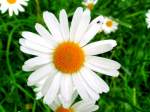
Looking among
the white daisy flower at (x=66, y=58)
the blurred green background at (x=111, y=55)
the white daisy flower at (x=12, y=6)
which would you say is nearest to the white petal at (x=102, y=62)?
the white daisy flower at (x=66, y=58)

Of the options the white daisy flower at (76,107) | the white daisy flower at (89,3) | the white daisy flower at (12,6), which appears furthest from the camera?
the white daisy flower at (89,3)

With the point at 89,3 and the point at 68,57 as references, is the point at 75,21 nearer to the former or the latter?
the point at 68,57

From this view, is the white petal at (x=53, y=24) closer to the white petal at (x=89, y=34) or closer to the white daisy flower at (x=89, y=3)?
the white petal at (x=89, y=34)

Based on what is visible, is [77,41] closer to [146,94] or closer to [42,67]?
[42,67]

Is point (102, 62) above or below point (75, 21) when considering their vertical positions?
below

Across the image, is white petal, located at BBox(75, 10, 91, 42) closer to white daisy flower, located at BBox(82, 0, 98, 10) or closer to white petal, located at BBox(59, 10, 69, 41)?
white petal, located at BBox(59, 10, 69, 41)

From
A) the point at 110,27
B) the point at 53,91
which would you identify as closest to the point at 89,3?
the point at 110,27

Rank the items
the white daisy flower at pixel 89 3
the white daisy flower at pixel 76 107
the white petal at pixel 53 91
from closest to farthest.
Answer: the white petal at pixel 53 91 < the white daisy flower at pixel 76 107 < the white daisy flower at pixel 89 3

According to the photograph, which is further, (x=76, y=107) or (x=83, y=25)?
(x=76, y=107)
